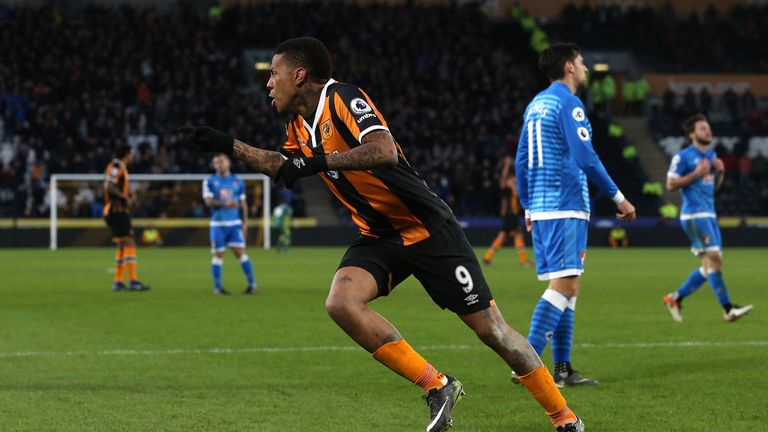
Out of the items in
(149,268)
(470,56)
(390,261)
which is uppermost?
(470,56)

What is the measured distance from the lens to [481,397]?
7.92 metres

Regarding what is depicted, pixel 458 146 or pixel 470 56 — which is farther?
pixel 470 56

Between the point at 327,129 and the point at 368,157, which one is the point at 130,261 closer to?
the point at 327,129

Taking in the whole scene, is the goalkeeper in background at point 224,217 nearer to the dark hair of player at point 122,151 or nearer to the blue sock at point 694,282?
the dark hair of player at point 122,151

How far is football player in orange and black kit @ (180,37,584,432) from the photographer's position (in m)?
6.00

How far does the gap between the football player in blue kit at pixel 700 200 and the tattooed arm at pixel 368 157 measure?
299 inches

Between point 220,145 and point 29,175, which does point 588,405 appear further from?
point 29,175

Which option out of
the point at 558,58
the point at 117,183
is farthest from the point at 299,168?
the point at 117,183

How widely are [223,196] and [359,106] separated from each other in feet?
40.6

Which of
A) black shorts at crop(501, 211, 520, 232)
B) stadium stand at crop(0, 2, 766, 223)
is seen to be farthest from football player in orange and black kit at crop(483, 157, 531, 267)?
stadium stand at crop(0, 2, 766, 223)

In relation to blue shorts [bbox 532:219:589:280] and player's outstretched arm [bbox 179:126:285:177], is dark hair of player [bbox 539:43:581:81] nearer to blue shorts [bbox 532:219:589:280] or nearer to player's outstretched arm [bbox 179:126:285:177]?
blue shorts [bbox 532:219:589:280]

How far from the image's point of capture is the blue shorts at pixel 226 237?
17.9 metres

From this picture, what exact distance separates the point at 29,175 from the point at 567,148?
30.3 metres

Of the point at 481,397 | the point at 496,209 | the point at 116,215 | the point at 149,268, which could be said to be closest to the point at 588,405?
the point at 481,397
